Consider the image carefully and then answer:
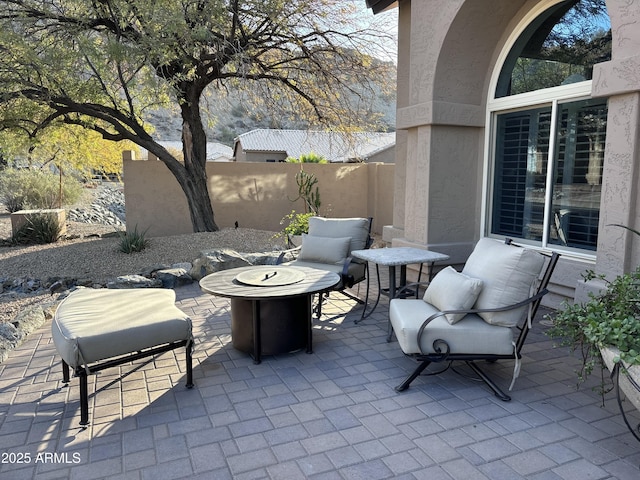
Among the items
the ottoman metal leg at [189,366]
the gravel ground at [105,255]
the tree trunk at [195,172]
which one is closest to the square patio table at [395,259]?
the ottoman metal leg at [189,366]

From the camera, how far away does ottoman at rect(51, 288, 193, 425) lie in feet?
9.13

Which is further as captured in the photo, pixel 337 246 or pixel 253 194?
pixel 253 194

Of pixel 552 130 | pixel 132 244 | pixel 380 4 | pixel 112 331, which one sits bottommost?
pixel 132 244

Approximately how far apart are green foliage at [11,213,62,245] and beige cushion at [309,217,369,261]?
22.9 ft

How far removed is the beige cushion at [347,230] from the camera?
A: 5441 millimetres

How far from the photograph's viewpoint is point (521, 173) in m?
5.51

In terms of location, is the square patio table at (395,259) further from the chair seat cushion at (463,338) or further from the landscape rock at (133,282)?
the landscape rock at (133,282)

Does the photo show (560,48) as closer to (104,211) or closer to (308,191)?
(308,191)

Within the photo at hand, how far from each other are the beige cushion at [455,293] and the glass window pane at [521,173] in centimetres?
249

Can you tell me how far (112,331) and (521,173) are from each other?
4.83 meters

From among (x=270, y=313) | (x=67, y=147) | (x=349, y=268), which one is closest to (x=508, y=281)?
(x=270, y=313)

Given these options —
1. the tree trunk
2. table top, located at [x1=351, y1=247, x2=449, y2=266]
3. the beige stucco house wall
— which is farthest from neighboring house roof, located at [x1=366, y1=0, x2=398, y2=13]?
table top, located at [x1=351, y1=247, x2=449, y2=266]

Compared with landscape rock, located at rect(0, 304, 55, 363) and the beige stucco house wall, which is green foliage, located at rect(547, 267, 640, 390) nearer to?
the beige stucco house wall

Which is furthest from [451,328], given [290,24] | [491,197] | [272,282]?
[290,24]
